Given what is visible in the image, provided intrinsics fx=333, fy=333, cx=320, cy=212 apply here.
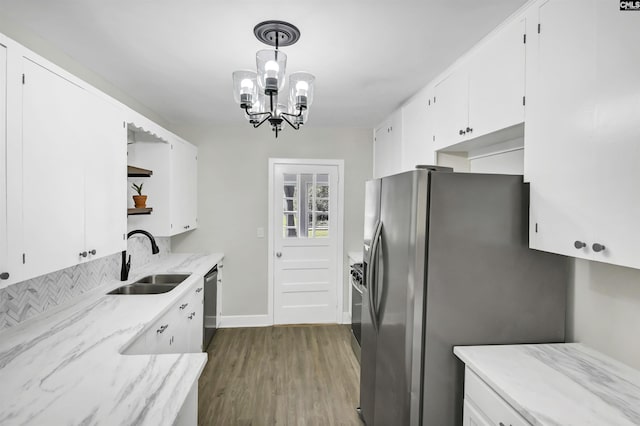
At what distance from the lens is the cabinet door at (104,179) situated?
1.89m

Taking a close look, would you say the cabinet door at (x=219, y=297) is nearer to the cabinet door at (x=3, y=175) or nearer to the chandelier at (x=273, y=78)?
the chandelier at (x=273, y=78)

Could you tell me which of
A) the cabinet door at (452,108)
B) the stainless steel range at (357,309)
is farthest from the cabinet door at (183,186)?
the cabinet door at (452,108)

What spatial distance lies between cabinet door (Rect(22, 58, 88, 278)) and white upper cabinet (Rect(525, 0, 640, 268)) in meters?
2.24

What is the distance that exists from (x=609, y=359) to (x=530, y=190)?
0.81 metres

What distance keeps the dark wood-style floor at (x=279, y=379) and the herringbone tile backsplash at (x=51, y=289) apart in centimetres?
122

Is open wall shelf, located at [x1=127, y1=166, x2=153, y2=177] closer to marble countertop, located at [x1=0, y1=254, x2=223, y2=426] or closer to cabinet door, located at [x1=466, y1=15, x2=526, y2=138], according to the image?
marble countertop, located at [x1=0, y1=254, x2=223, y2=426]

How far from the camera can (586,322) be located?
1.62 m

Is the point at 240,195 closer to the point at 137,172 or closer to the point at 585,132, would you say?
the point at 137,172

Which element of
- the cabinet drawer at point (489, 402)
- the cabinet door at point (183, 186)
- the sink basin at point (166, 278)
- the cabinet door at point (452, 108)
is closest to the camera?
the cabinet drawer at point (489, 402)

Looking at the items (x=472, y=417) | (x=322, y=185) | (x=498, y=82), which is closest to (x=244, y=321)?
(x=322, y=185)

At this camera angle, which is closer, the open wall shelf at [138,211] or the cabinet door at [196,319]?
the open wall shelf at [138,211]

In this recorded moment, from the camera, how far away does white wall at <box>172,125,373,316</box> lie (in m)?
4.20

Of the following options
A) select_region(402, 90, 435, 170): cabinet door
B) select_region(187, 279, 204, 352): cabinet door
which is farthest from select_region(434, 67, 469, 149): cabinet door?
select_region(187, 279, 204, 352): cabinet door

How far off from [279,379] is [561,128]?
9.10 feet
